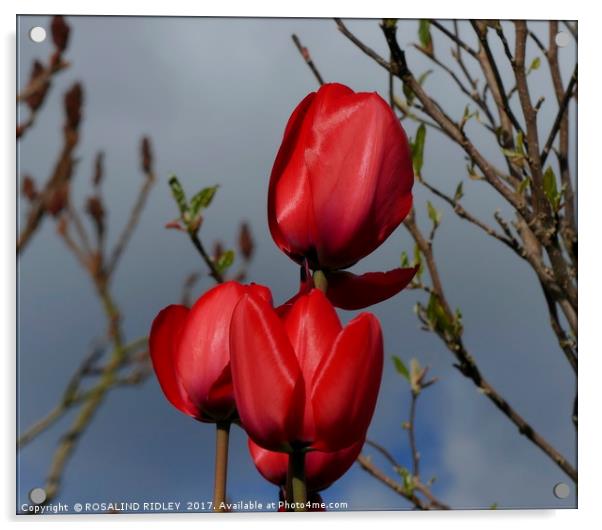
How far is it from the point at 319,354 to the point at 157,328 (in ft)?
0.30

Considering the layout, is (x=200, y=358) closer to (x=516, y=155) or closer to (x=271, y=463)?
(x=271, y=463)

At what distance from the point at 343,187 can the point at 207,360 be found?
0.32 feet

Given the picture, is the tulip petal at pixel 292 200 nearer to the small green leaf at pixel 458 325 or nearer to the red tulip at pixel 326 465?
the red tulip at pixel 326 465

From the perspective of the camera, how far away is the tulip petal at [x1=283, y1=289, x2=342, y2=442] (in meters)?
0.37

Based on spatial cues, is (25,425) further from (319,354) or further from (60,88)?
(319,354)

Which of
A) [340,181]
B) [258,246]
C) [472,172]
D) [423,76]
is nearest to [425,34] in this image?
[423,76]

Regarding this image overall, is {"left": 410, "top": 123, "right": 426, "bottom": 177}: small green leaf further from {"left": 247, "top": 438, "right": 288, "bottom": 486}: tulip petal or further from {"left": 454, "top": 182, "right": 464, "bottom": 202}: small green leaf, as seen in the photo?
{"left": 247, "top": 438, "right": 288, "bottom": 486}: tulip petal

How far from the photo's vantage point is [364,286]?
0.41 meters

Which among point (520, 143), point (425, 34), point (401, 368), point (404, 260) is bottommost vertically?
point (401, 368)

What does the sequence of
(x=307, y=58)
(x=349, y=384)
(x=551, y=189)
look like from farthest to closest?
(x=307, y=58), (x=551, y=189), (x=349, y=384)

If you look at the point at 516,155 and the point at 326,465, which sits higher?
the point at 516,155

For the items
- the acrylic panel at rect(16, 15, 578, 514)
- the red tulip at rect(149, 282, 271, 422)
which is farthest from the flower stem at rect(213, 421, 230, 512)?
the acrylic panel at rect(16, 15, 578, 514)

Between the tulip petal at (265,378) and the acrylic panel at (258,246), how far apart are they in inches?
17.4

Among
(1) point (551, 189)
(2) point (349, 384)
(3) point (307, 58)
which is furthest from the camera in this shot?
(3) point (307, 58)
